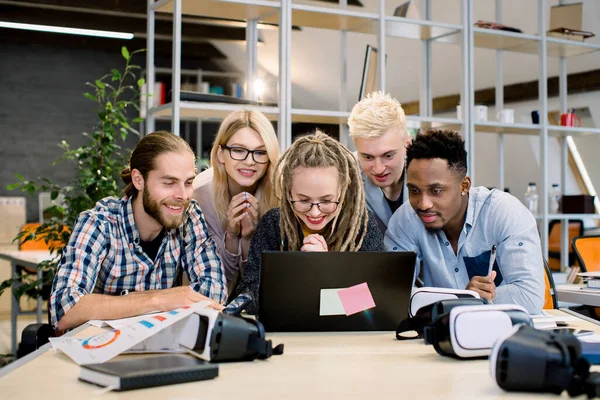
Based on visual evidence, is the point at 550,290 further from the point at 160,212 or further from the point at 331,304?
Answer: the point at 160,212

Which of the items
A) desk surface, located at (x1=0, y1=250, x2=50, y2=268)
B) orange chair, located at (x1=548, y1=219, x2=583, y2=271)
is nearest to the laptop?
desk surface, located at (x1=0, y1=250, x2=50, y2=268)

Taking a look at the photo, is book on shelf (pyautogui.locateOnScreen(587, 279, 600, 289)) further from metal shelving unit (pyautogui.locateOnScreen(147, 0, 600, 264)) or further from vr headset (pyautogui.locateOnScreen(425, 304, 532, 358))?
vr headset (pyautogui.locateOnScreen(425, 304, 532, 358))

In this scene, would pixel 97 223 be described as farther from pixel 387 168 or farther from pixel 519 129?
pixel 519 129

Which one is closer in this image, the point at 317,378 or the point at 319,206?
the point at 317,378

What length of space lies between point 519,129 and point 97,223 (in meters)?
3.41

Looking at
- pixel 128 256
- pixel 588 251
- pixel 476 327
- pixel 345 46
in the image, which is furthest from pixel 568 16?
pixel 476 327

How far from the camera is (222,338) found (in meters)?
1.22

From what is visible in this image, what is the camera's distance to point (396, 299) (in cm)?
163

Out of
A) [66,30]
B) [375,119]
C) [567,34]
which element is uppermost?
[66,30]

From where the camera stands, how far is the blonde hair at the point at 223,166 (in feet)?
7.89

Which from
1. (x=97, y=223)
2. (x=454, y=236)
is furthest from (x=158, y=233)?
(x=454, y=236)

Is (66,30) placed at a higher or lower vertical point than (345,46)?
higher

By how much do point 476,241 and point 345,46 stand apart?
2165 millimetres

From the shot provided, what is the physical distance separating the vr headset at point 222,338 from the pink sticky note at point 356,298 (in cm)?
35
